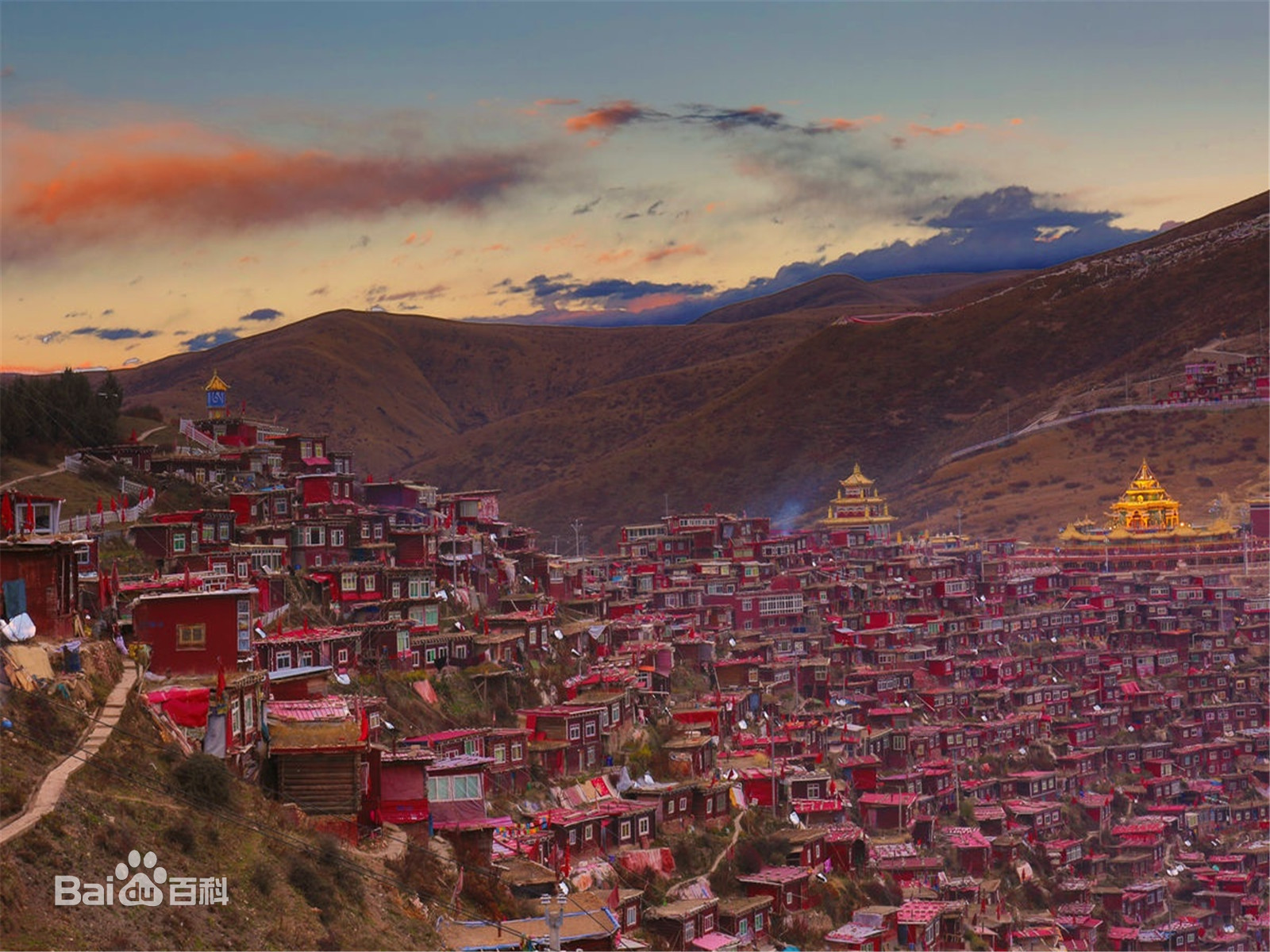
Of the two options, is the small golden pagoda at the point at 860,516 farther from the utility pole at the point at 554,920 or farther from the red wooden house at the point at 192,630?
the red wooden house at the point at 192,630

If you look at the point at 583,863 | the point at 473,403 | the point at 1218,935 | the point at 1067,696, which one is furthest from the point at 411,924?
the point at 473,403

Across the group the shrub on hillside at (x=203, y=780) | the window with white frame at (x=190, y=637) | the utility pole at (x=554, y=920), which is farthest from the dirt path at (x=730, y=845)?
the shrub on hillside at (x=203, y=780)

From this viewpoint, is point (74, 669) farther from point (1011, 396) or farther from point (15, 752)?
point (1011, 396)

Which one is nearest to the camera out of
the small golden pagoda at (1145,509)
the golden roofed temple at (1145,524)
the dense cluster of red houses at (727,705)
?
the dense cluster of red houses at (727,705)

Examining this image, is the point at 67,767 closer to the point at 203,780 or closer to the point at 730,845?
the point at 203,780

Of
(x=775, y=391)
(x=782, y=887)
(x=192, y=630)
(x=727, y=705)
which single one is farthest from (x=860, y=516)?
(x=192, y=630)
